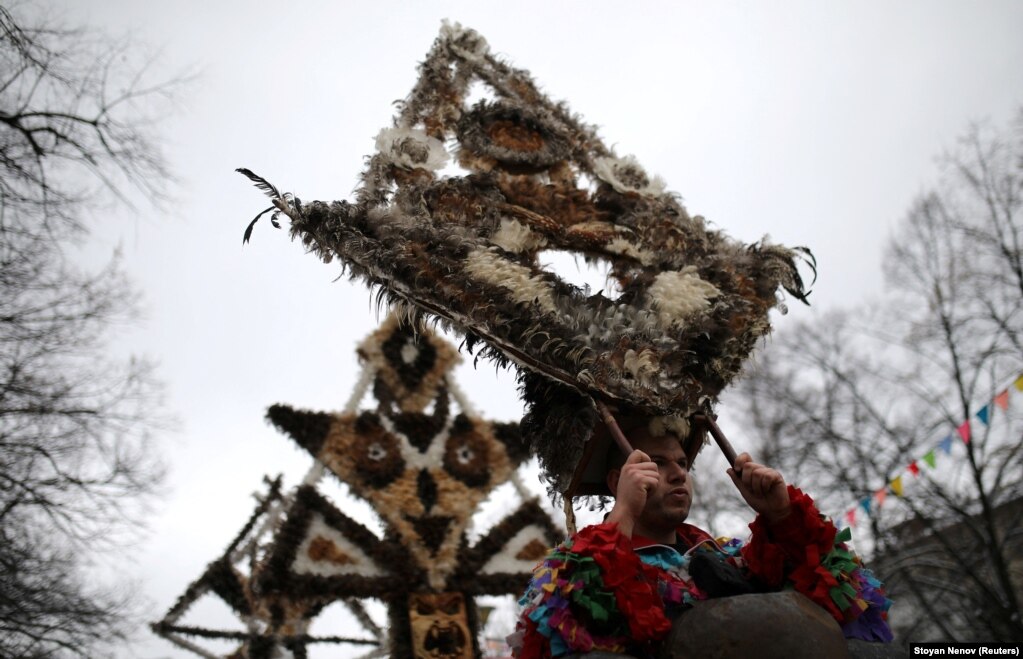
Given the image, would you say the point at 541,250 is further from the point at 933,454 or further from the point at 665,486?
the point at 933,454

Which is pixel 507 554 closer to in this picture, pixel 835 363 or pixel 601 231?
pixel 601 231

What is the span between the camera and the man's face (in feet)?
10.5

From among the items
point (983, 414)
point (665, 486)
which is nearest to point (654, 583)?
point (665, 486)

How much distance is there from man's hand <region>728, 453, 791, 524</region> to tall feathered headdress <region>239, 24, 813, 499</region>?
442 mm

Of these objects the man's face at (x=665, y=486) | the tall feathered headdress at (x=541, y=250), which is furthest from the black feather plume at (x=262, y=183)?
the man's face at (x=665, y=486)

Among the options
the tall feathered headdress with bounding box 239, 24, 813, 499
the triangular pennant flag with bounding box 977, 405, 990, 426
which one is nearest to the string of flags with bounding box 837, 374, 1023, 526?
the triangular pennant flag with bounding box 977, 405, 990, 426

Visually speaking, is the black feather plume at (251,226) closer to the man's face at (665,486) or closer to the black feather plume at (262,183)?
the black feather plume at (262,183)

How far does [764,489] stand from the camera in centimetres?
→ 286

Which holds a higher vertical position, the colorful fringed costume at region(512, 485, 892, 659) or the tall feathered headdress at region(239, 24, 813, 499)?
the tall feathered headdress at region(239, 24, 813, 499)

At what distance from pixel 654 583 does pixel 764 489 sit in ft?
1.72

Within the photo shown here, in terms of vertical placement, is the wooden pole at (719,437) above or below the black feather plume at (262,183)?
below

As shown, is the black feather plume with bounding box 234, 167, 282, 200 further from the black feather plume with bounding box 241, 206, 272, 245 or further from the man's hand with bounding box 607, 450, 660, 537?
the man's hand with bounding box 607, 450, 660, 537

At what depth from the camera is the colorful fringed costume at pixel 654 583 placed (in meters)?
2.57

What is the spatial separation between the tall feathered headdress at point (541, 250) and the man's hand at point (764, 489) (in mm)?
442
